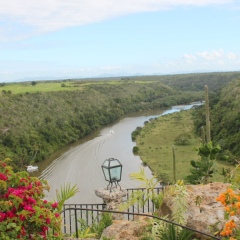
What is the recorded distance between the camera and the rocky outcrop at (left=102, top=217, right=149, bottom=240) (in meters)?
4.93

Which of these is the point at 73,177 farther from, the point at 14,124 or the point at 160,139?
the point at 160,139

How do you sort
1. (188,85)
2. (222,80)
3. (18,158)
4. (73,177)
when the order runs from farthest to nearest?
(188,85)
(222,80)
(18,158)
(73,177)

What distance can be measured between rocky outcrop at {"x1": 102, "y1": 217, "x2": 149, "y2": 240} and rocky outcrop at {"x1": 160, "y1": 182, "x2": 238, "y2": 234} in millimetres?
398

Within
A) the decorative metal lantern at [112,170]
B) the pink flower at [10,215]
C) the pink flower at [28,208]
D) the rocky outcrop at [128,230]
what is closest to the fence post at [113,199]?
the decorative metal lantern at [112,170]

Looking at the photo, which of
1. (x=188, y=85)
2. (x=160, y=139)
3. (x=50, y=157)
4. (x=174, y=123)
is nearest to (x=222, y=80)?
(x=188, y=85)

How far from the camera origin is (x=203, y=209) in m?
4.74

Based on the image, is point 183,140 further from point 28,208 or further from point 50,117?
point 28,208

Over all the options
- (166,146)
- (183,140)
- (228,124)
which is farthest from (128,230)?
(183,140)

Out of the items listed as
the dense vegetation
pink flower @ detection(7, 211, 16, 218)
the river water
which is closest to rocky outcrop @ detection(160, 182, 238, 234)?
pink flower @ detection(7, 211, 16, 218)

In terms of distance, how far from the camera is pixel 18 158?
3228 centimetres

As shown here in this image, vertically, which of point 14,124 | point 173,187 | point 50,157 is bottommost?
point 50,157

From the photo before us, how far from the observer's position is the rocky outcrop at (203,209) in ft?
14.6

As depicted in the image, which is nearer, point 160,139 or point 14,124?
point 14,124

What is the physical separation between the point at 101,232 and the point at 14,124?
117 feet
